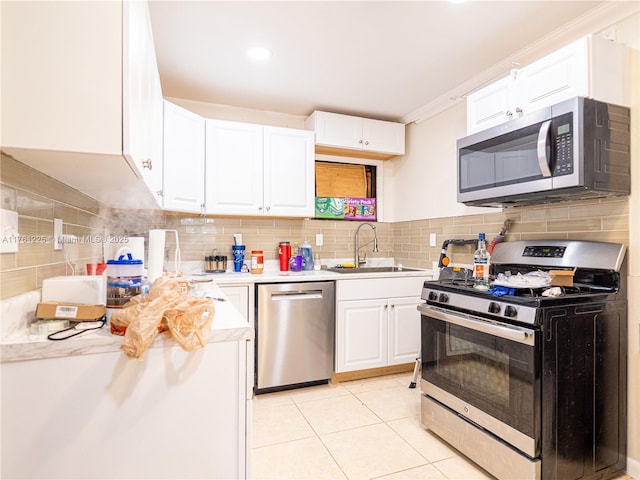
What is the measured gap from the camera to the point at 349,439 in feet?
6.86

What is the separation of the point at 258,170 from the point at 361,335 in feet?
5.26

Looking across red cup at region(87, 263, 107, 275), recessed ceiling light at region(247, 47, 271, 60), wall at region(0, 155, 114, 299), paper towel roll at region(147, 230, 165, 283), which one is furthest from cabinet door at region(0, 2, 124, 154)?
recessed ceiling light at region(247, 47, 271, 60)

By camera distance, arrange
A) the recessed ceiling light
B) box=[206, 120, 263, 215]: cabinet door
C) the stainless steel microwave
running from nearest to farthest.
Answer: the stainless steel microwave
the recessed ceiling light
box=[206, 120, 263, 215]: cabinet door

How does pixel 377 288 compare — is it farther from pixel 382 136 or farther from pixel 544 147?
pixel 544 147

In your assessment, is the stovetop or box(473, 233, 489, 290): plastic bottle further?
box(473, 233, 489, 290): plastic bottle

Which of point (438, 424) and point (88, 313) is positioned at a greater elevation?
point (88, 313)

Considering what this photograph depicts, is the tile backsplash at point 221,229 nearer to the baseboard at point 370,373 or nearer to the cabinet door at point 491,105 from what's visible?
the cabinet door at point 491,105

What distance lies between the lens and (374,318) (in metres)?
2.95

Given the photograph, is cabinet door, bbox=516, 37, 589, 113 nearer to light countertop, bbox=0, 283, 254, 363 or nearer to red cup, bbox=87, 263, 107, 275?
light countertop, bbox=0, 283, 254, 363

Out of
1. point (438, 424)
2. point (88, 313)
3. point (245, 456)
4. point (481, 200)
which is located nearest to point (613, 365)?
point (438, 424)

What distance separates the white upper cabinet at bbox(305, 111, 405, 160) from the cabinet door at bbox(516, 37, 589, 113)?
1.47 metres

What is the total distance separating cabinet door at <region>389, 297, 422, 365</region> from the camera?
301 cm

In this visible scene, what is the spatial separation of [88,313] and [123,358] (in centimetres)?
21

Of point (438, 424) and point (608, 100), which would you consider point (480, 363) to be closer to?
point (438, 424)
